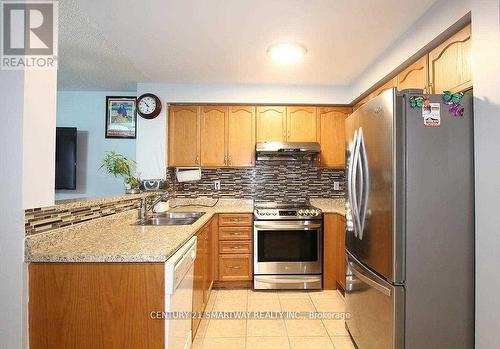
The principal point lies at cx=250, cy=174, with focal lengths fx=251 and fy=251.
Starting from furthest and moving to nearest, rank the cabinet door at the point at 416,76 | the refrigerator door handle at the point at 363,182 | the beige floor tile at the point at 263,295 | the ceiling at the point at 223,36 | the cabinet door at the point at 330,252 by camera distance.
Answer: the cabinet door at the point at 330,252
the beige floor tile at the point at 263,295
the cabinet door at the point at 416,76
the ceiling at the point at 223,36
the refrigerator door handle at the point at 363,182

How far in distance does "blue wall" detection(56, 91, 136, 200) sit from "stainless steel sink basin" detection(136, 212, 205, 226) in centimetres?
146

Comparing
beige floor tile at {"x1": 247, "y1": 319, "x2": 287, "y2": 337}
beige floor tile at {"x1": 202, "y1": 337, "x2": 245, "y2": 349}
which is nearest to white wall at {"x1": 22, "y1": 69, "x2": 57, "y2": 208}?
beige floor tile at {"x1": 202, "y1": 337, "x2": 245, "y2": 349}

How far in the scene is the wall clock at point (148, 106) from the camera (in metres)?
3.01

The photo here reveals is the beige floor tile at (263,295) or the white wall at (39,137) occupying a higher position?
the white wall at (39,137)

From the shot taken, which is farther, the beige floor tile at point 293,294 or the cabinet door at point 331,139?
the cabinet door at point 331,139

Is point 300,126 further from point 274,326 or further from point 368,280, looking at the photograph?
point 274,326

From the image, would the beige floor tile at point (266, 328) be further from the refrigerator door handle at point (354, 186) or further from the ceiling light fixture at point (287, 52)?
the ceiling light fixture at point (287, 52)

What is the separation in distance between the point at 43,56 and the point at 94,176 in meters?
2.59

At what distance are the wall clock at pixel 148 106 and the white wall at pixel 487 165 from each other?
286 centimetres

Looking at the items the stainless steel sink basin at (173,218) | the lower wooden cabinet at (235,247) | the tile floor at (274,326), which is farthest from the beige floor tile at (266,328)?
the stainless steel sink basin at (173,218)

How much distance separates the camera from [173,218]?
2424 millimetres

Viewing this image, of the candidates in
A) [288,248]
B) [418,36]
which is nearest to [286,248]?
[288,248]

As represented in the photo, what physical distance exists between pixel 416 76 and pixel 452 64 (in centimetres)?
36

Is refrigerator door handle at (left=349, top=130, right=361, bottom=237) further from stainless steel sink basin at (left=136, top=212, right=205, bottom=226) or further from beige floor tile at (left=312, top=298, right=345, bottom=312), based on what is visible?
stainless steel sink basin at (left=136, top=212, right=205, bottom=226)
